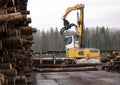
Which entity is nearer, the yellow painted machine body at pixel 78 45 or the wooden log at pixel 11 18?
the wooden log at pixel 11 18

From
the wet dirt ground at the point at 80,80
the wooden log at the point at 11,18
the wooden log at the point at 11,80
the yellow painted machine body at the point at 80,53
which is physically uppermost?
the wooden log at the point at 11,18

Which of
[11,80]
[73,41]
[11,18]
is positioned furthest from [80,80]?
[73,41]

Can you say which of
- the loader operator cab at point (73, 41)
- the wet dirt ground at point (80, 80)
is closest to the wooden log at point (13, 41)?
the wet dirt ground at point (80, 80)

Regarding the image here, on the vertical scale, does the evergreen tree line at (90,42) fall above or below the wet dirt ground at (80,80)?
above

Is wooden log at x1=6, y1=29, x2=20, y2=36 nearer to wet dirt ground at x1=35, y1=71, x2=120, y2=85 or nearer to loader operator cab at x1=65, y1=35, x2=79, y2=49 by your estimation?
wet dirt ground at x1=35, y1=71, x2=120, y2=85

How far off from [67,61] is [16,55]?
21.9 metres

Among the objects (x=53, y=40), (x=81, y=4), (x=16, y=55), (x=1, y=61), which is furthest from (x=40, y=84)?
(x=53, y=40)

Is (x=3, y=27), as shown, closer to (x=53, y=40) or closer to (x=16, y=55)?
(x=16, y=55)

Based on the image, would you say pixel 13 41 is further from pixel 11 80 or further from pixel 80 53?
pixel 80 53

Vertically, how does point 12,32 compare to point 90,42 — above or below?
A: below

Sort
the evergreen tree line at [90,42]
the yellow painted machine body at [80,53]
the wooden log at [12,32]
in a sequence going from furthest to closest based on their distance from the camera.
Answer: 1. the evergreen tree line at [90,42]
2. the yellow painted machine body at [80,53]
3. the wooden log at [12,32]

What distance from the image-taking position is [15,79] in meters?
8.09

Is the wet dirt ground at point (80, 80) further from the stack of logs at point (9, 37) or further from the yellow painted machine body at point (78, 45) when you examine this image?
the yellow painted machine body at point (78, 45)

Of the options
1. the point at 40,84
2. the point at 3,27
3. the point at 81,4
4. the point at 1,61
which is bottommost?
the point at 40,84
